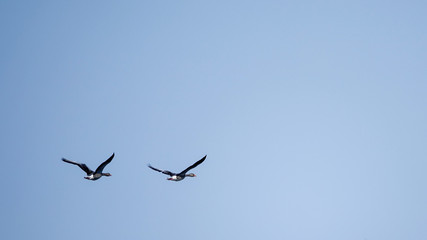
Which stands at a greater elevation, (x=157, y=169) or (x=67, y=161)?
(x=157, y=169)

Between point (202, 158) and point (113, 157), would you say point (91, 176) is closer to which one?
point (113, 157)

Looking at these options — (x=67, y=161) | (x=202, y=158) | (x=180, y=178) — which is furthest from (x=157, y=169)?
(x=67, y=161)

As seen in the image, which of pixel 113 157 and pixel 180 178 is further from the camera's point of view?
pixel 180 178

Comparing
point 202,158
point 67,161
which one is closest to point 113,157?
point 67,161

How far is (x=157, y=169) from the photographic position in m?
85.5

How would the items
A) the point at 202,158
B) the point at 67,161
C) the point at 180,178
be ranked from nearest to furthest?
the point at 67,161 → the point at 202,158 → the point at 180,178

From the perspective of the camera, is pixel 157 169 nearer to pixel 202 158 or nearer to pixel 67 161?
pixel 202 158

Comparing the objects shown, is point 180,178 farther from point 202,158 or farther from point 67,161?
point 67,161

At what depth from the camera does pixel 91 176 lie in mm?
77188

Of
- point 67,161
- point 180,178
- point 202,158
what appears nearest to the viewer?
point 67,161

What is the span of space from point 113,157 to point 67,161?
4.84m

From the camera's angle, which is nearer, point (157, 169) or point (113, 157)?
point (113, 157)

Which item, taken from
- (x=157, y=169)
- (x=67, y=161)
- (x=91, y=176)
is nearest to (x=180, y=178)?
(x=157, y=169)

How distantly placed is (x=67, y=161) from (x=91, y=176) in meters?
6.46
